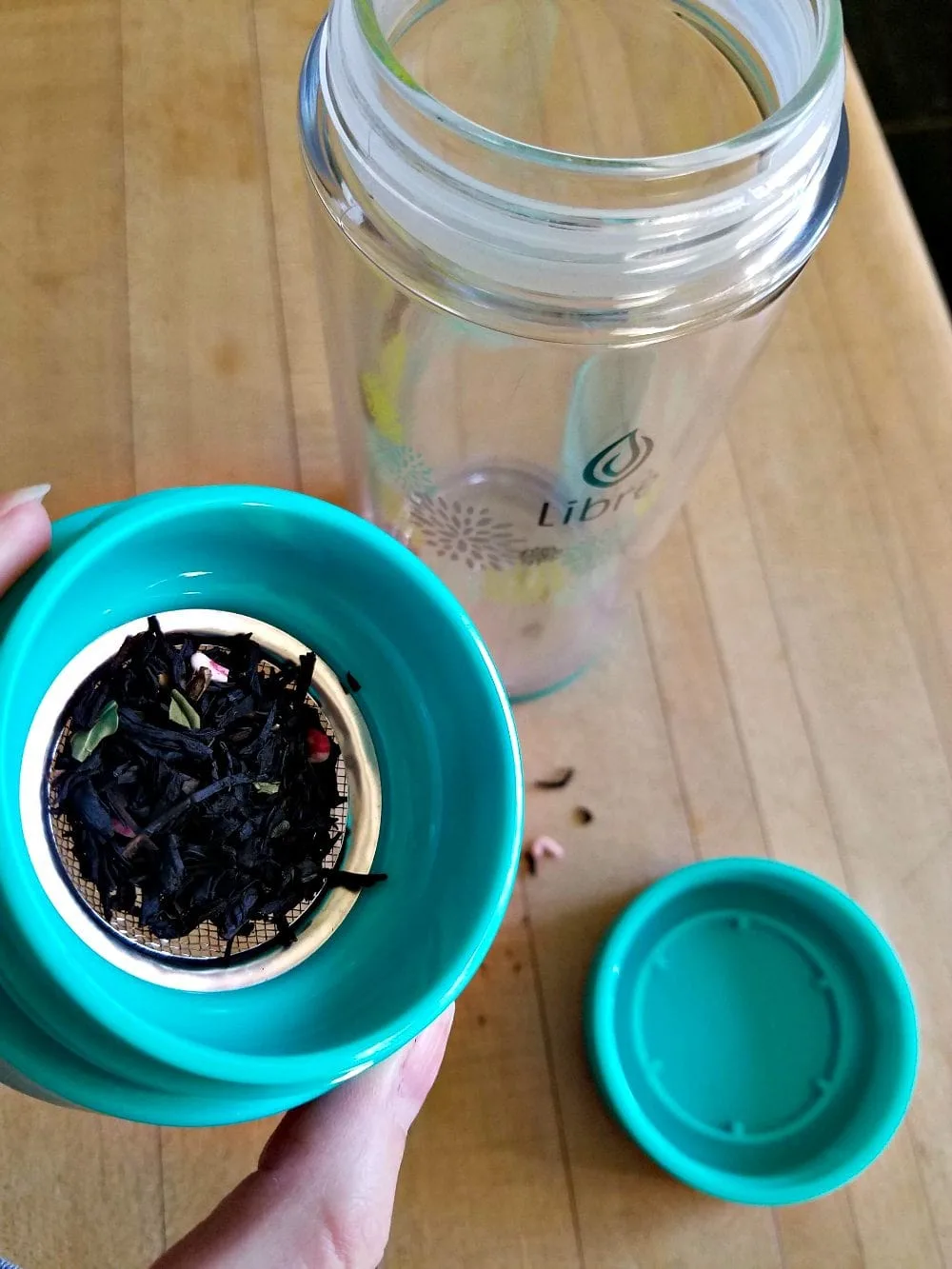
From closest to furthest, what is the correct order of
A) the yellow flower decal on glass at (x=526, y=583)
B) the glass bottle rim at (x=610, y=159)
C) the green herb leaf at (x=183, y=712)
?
the glass bottle rim at (x=610, y=159)
the green herb leaf at (x=183, y=712)
the yellow flower decal on glass at (x=526, y=583)

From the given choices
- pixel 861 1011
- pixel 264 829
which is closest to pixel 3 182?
pixel 264 829

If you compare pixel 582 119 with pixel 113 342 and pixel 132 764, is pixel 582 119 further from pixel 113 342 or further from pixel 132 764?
pixel 132 764

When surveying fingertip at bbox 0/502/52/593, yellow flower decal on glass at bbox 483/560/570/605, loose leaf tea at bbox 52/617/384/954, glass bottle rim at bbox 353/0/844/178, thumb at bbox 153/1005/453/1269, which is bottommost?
thumb at bbox 153/1005/453/1269

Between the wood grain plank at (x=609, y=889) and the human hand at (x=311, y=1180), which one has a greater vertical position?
the human hand at (x=311, y=1180)

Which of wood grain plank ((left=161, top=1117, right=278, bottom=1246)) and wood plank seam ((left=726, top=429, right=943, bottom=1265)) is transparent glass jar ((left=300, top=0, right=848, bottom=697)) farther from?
wood grain plank ((left=161, top=1117, right=278, bottom=1246))

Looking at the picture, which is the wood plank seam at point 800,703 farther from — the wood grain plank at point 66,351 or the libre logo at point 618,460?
the wood grain plank at point 66,351

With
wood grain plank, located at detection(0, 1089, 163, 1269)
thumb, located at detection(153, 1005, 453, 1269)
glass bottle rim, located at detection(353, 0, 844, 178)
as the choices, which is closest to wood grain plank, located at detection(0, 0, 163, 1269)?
wood grain plank, located at detection(0, 1089, 163, 1269)

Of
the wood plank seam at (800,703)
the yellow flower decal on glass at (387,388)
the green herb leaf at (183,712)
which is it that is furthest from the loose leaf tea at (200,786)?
the wood plank seam at (800,703)

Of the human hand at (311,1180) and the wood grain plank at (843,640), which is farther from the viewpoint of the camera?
the wood grain plank at (843,640)

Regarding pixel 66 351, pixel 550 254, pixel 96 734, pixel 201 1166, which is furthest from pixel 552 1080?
pixel 66 351
